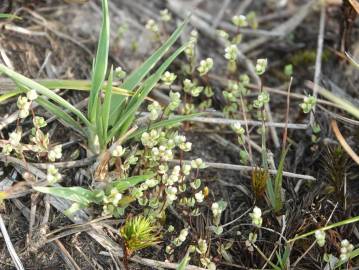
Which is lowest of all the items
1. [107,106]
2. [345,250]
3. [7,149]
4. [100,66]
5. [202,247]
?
[202,247]

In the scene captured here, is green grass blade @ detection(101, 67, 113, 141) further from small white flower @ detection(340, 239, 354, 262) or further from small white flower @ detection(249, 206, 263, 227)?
small white flower @ detection(340, 239, 354, 262)

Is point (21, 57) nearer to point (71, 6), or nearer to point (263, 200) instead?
point (71, 6)

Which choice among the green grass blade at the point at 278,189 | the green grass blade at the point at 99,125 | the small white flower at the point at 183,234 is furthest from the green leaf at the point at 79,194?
the green grass blade at the point at 278,189

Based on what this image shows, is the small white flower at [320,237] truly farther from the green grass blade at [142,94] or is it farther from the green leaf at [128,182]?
the green grass blade at [142,94]

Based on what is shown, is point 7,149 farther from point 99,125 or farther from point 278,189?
point 278,189

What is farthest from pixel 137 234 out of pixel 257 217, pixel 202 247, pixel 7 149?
pixel 7 149

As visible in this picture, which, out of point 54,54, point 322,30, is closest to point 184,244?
point 54,54

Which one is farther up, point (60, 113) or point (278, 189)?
→ point (60, 113)
